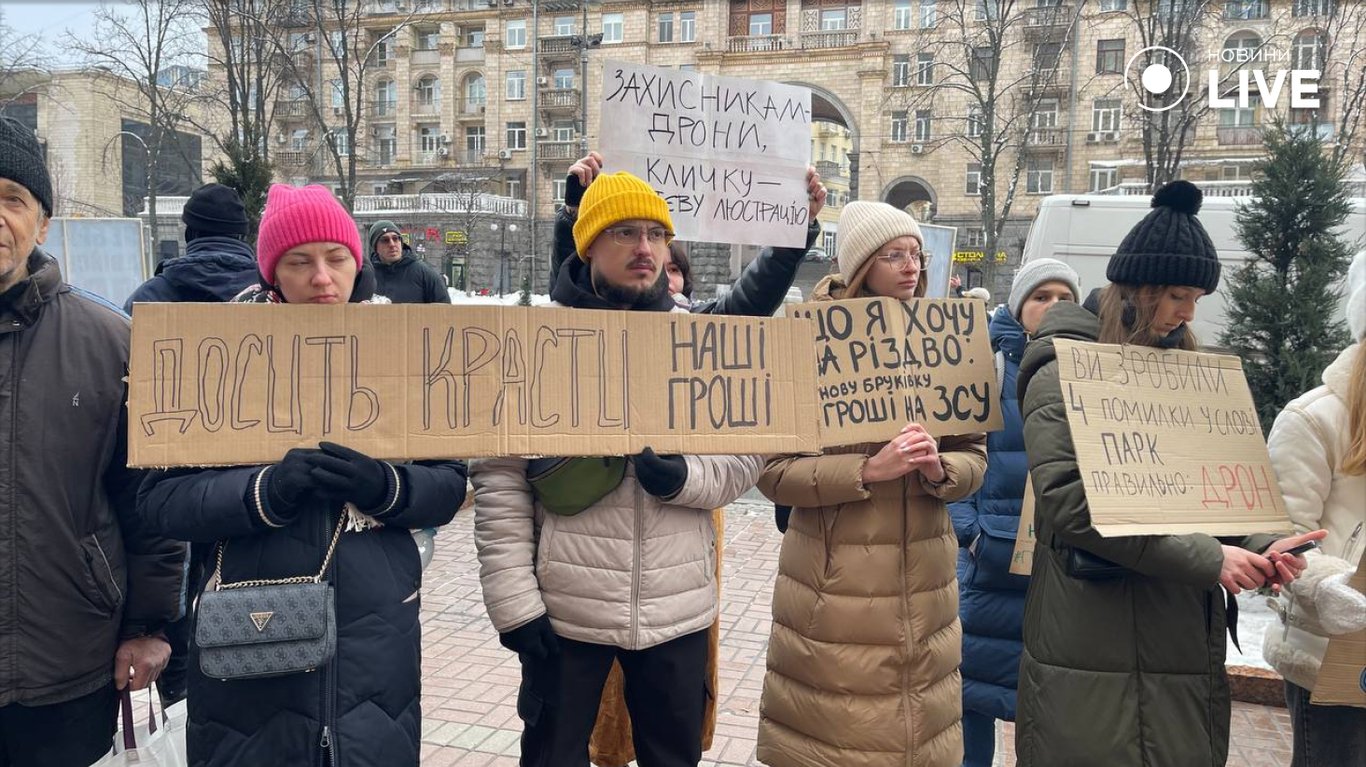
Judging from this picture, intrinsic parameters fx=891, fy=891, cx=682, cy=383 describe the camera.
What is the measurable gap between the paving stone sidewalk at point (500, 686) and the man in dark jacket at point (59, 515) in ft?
5.95

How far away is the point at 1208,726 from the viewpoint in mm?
2393

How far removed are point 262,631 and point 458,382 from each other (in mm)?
747

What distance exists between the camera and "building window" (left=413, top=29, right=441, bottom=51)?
51156 mm

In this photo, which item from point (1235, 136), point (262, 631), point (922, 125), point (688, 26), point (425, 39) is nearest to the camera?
point (262, 631)

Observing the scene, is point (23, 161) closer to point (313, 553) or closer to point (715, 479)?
point (313, 553)

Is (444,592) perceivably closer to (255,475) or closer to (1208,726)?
(255,475)

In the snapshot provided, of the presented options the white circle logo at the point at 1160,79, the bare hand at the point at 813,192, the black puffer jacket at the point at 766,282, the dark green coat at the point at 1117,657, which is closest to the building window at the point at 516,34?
the white circle logo at the point at 1160,79

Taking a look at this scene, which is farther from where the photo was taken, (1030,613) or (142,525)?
(1030,613)

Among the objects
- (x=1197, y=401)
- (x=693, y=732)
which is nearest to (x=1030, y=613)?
(x=1197, y=401)

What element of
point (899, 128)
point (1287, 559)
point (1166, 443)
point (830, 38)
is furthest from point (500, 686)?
point (830, 38)

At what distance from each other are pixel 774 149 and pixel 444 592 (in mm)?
4164

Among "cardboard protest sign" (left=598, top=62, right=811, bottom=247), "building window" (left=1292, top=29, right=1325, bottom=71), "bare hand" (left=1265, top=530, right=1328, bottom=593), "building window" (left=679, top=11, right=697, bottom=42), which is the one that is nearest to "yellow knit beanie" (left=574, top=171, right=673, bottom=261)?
"cardboard protest sign" (left=598, top=62, right=811, bottom=247)

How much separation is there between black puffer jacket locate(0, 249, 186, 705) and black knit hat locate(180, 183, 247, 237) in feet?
9.51

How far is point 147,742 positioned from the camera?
2.50m
